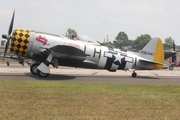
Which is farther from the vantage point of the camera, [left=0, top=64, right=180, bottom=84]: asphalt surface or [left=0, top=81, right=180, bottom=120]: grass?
[left=0, top=64, right=180, bottom=84]: asphalt surface

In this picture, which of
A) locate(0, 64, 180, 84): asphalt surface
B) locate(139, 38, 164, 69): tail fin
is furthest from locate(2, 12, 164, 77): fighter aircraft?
locate(0, 64, 180, 84): asphalt surface

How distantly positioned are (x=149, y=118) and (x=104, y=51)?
11487mm

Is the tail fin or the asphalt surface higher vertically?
the tail fin

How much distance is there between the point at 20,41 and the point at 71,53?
2948 mm

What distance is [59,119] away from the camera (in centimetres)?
520

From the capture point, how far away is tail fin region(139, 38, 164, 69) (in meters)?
18.1

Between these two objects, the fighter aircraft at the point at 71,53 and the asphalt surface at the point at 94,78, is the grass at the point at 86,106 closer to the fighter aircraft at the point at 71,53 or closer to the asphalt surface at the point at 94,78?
the asphalt surface at the point at 94,78

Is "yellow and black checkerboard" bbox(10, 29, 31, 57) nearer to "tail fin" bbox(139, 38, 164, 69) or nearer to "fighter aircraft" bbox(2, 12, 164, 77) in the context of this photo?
"fighter aircraft" bbox(2, 12, 164, 77)

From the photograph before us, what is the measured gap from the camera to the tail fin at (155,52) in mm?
18078

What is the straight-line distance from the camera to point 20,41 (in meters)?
14.9

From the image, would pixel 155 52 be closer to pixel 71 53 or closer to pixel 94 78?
pixel 94 78

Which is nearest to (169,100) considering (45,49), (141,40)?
(45,49)

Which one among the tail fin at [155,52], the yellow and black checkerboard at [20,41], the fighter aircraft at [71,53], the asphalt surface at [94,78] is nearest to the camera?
→ the asphalt surface at [94,78]

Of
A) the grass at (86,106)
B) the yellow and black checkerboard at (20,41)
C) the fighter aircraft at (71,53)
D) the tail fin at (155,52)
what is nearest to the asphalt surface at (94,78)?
the fighter aircraft at (71,53)
